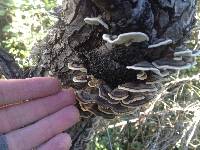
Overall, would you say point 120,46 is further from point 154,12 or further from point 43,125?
point 43,125

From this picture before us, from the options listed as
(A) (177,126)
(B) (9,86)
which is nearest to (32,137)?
(B) (9,86)

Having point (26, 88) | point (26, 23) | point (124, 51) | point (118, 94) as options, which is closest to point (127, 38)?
point (124, 51)

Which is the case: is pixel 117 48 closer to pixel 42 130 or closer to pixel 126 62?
pixel 126 62

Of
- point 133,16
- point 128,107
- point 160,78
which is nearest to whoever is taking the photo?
point 133,16

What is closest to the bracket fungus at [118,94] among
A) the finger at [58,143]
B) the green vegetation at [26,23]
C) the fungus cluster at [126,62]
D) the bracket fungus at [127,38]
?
the fungus cluster at [126,62]

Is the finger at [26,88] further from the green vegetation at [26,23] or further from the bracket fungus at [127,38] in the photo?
the green vegetation at [26,23]

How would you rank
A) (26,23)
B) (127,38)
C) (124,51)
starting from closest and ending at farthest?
(127,38) → (124,51) → (26,23)

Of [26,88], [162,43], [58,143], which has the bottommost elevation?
[58,143]
